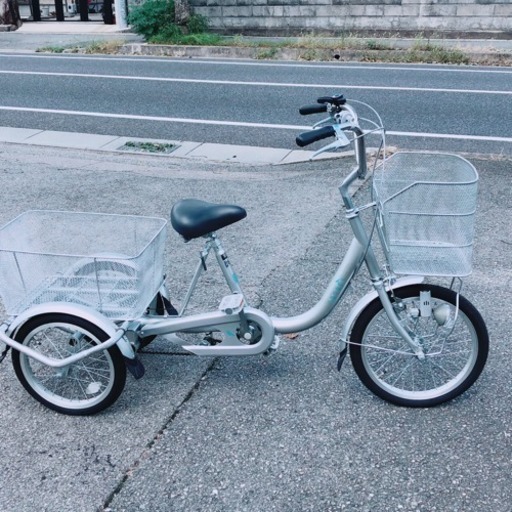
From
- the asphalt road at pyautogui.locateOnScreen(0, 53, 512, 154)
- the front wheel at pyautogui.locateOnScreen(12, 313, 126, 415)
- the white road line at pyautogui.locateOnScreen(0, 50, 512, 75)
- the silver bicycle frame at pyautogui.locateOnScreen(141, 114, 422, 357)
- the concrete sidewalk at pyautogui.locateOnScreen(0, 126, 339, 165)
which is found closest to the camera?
the silver bicycle frame at pyautogui.locateOnScreen(141, 114, 422, 357)

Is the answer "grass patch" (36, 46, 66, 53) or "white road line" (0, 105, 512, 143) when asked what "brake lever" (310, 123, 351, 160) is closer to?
"white road line" (0, 105, 512, 143)

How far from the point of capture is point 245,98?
10875 millimetres

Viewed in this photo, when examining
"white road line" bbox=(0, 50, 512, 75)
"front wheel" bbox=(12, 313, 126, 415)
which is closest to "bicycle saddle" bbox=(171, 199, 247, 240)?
"front wheel" bbox=(12, 313, 126, 415)

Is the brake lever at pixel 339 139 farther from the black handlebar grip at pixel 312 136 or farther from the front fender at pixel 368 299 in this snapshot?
the front fender at pixel 368 299

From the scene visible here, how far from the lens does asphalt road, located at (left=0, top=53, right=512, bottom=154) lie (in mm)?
8695

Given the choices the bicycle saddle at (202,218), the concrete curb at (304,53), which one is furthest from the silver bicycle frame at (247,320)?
the concrete curb at (304,53)

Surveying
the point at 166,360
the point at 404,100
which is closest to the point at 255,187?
the point at 166,360

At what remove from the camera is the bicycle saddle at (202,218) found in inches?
117

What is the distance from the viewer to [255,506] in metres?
2.62

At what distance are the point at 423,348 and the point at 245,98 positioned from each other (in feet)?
27.4

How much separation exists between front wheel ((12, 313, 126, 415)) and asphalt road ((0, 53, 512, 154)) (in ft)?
17.3

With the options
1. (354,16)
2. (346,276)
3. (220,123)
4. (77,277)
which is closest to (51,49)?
(354,16)

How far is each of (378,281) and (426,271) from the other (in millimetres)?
244

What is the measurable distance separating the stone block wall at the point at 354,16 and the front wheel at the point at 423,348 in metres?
17.0
